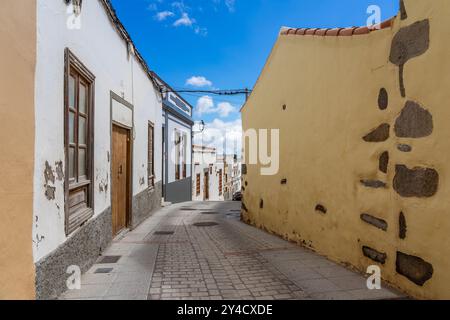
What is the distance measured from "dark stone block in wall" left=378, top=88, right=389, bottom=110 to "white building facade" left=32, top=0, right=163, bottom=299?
3.34m

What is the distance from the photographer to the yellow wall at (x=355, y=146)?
9.32ft

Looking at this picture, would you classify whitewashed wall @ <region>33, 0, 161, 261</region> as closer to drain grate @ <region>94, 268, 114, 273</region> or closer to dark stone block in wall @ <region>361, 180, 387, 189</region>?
drain grate @ <region>94, 268, 114, 273</region>

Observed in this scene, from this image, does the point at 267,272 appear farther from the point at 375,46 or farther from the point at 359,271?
the point at 375,46

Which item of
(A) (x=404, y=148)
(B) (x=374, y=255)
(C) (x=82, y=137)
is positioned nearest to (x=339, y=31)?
(A) (x=404, y=148)

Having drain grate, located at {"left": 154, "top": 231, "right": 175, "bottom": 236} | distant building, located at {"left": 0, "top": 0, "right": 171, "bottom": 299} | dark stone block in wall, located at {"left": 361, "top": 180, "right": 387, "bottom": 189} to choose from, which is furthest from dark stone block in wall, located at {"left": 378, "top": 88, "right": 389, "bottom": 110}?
drain grate, located at {"left": 154, "top": 231, "right": 175, "bottom": 236}

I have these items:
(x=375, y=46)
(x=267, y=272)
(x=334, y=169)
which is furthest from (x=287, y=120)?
(x=267, y=272)

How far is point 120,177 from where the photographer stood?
20.8ft

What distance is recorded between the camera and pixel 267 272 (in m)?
3.98

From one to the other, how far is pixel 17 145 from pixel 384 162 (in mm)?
3424

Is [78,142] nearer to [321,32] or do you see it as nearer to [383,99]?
[383,99]

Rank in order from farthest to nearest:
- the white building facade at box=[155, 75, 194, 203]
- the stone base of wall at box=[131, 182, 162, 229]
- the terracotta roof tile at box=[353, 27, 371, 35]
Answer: the white building facade at box=[155, 75, 194, 203] < the stone base of wall at box=[131, 182, 162, 229] < the terracotta roof tile at box=[353, 27, 371, 35]

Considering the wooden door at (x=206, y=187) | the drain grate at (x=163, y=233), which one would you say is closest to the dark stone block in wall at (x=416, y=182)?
the drain grate at (x=163, y=233)

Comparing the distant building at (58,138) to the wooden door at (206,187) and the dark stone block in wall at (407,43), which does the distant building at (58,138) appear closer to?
the dark stone block in wall at (407,43)

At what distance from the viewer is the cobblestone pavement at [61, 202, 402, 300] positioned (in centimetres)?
328
